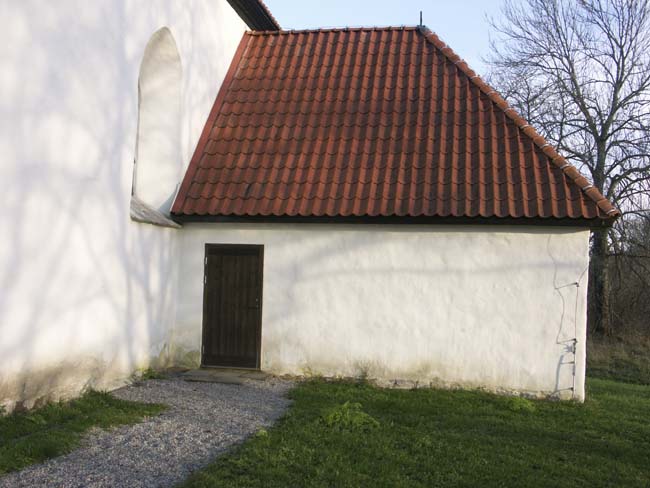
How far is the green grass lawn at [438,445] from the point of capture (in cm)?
509

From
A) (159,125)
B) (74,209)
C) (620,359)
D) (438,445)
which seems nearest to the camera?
(438,445)

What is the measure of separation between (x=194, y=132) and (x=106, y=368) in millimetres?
4469

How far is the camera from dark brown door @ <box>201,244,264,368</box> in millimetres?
9758

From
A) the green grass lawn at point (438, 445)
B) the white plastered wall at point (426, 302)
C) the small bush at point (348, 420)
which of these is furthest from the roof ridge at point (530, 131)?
the small bush at point (348, 420)

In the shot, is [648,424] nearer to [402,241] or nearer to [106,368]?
[402,241]

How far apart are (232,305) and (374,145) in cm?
354

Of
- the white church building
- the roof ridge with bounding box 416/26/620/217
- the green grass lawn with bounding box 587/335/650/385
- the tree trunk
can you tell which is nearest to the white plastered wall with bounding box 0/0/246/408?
the white church building

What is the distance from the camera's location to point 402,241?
930cm

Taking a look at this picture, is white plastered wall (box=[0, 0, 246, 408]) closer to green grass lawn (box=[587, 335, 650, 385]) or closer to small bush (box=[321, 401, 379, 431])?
small bush (box=[321, 401, 379, 431])

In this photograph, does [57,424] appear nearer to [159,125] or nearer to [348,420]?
[348,420]

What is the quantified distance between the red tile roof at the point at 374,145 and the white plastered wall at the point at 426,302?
42cm

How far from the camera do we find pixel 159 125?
1046cm

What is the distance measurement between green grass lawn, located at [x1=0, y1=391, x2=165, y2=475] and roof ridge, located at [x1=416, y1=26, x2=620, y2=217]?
21.6 feet

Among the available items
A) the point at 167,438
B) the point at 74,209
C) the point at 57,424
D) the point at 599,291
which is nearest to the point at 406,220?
the point at 74,209
